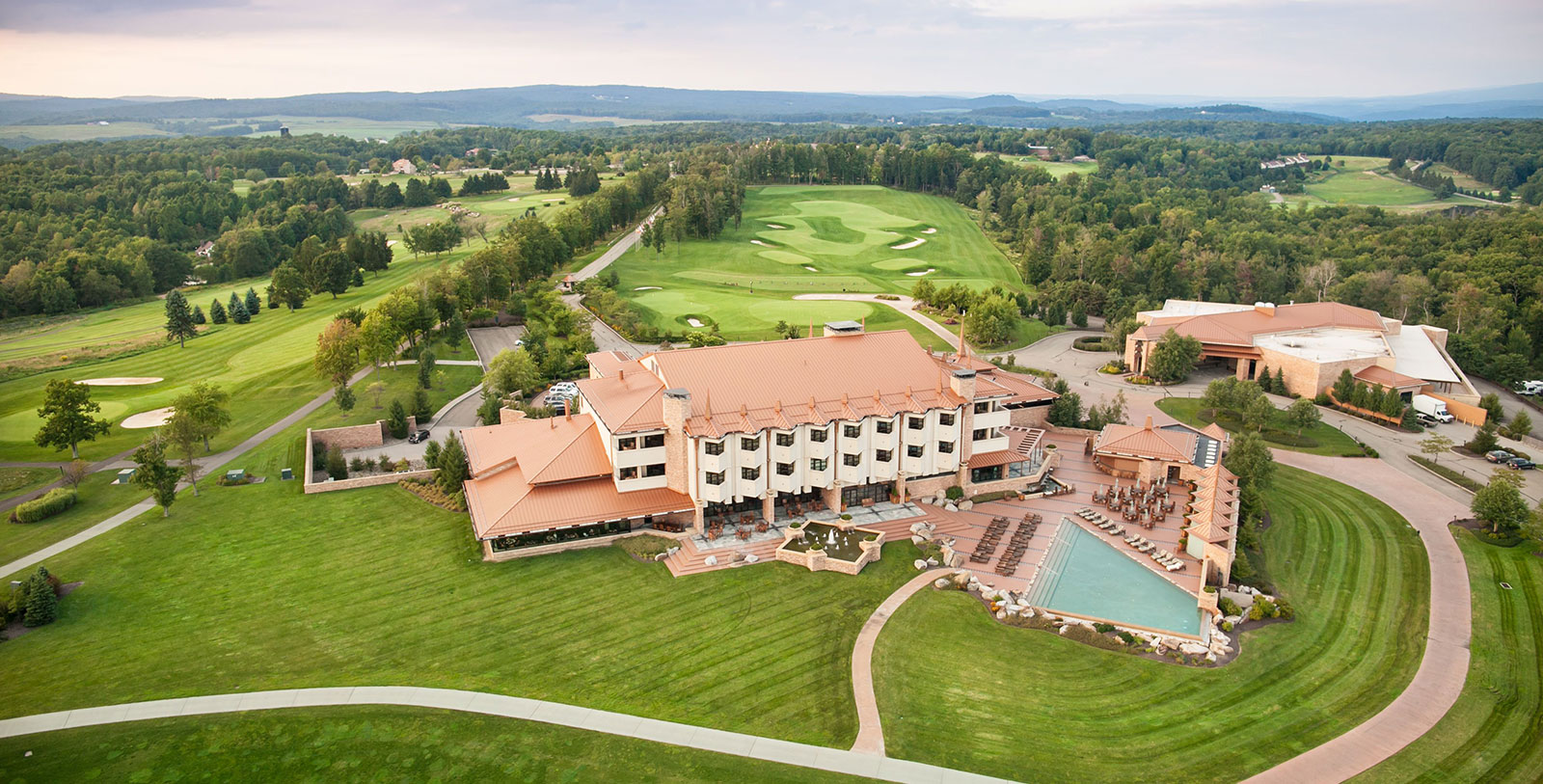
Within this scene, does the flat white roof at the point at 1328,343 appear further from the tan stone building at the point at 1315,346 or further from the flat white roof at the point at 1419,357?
the flat white roof at the point at 1419,357

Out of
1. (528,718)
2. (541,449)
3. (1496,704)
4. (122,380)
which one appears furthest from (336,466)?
(1496,704)

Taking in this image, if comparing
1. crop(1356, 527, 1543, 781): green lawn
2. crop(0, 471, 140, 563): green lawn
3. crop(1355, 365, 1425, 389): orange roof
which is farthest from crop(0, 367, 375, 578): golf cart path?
crop(1355, 365, 1425, 389): orange roof

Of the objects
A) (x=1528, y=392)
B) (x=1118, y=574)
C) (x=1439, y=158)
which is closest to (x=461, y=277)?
(x=1118, y=574)

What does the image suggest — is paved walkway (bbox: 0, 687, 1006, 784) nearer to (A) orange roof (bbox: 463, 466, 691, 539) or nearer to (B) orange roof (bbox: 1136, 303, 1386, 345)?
(A) orange roof (bbox: 463, 466, 691, 539)

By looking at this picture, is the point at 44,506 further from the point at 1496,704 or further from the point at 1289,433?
the point at 1289,433

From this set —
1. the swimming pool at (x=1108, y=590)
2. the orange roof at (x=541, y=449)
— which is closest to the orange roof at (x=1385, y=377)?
the swimming pool at (x=1108, y=590)

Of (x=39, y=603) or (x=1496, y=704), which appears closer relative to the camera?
(x=1496, y=704)
